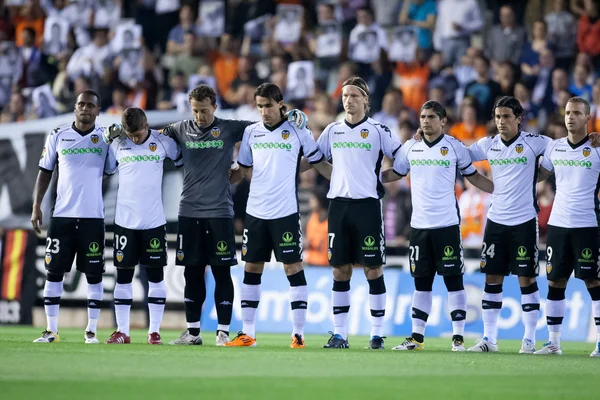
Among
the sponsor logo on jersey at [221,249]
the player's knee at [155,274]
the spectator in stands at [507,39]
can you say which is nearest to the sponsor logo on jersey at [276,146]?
the sponsor logo on jersey at [221,249]

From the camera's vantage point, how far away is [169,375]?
28.8ft

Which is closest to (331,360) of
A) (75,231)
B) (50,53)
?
(75,231)

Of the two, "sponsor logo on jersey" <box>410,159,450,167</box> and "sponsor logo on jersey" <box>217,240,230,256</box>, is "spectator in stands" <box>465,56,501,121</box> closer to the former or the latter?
"sponsor logo on jersey" <box>410,159,450,167</box>

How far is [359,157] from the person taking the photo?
1263cm

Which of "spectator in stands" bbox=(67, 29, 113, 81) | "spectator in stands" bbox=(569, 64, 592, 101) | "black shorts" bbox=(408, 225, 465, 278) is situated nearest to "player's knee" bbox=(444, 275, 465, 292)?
"black shorts" bbox=(408, 225, 465, 278)

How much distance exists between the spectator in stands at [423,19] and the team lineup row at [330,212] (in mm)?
10524

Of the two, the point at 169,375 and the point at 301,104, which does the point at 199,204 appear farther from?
the point at 301,104

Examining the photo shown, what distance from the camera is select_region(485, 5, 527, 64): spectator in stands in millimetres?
22094

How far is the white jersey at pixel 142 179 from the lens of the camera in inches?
500

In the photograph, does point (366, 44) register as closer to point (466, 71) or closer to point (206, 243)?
point (466, 71)

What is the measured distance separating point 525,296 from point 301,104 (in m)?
10.4

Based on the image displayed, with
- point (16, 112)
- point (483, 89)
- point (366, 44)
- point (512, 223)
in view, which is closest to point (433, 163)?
point (512, 223)

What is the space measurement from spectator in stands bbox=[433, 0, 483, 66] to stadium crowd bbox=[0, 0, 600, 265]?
0.03 meters

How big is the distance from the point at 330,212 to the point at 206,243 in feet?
4.80
